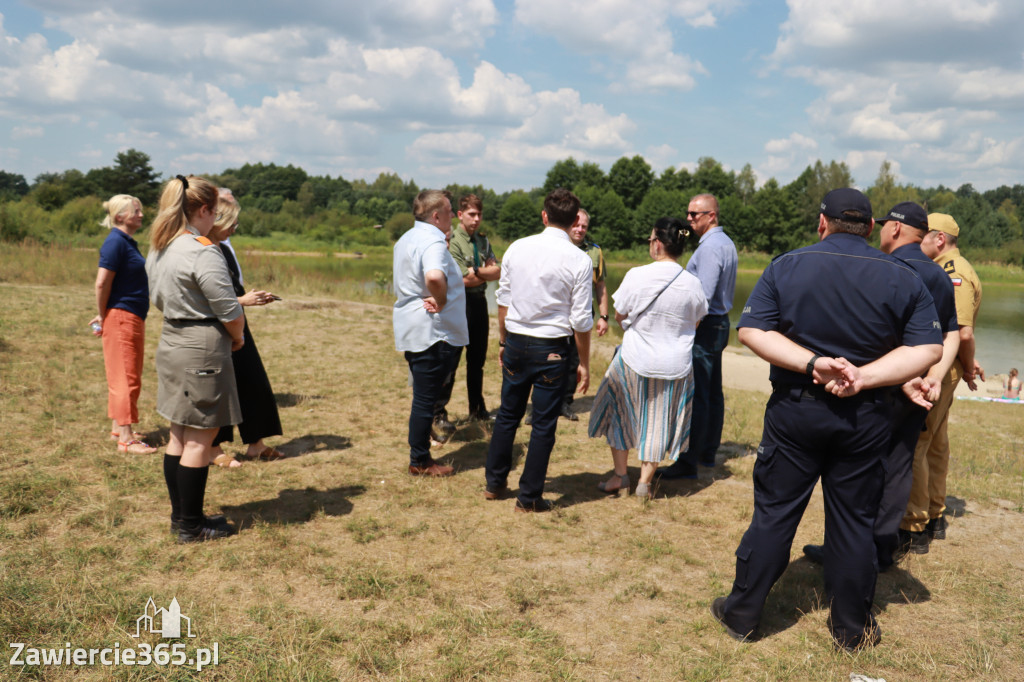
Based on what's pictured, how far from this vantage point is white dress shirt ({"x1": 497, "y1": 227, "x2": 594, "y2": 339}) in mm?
4258

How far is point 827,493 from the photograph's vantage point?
301 cm

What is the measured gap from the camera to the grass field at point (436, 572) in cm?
286

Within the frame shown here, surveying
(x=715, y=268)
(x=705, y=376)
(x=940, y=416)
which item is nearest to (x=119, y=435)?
(x=705, y=376)

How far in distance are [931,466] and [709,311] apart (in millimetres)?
1879

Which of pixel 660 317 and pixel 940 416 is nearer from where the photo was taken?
pixel 940 416

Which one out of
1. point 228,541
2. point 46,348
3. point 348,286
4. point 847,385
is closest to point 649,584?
point 847,385

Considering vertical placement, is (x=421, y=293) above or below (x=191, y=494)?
above

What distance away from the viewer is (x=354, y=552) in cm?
383

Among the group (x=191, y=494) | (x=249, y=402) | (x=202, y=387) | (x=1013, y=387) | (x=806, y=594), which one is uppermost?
(x=202, y=387)

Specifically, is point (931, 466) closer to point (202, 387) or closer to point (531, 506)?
point (531, 506)

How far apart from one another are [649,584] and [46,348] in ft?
28.3

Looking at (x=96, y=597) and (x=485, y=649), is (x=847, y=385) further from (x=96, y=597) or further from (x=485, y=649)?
(x=96, y=597)

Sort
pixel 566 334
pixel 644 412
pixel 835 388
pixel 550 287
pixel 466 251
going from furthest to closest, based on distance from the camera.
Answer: pixel 466 251 → pixel 644 412 → pixel 566 334 → pixel 550 287 → pixel 835 388

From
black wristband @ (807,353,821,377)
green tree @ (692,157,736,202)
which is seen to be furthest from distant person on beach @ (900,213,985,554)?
green tree @ (692,157,736,202)
